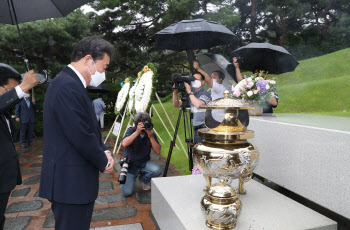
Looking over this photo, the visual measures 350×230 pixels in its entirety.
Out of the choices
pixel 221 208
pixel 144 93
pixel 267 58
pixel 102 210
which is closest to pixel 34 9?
pixel 102 210

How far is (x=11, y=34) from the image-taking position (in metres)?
8.60

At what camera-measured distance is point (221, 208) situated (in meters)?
1.68

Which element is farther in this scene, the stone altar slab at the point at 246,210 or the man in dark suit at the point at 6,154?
the man in dark suit at the point at 6,154

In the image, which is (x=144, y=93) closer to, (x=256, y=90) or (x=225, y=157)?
(x=256, y=90)

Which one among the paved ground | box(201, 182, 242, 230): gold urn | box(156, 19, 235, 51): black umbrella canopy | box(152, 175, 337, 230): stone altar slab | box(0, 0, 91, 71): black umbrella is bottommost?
the paved ground

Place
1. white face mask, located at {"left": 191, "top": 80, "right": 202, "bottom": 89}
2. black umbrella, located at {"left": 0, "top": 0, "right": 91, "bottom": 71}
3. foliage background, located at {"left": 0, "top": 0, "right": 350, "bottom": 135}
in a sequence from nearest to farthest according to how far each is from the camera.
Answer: black umbrella, located at {"left": 0, "top": 0, "right": 91, "bottom": 71}, white face mask, located at {"left": 191, "top": 80, "right": 202, "bottom": 89}, foliage background, located at {"left": 0, "top": 0, "right": 350, "bottom": 135}

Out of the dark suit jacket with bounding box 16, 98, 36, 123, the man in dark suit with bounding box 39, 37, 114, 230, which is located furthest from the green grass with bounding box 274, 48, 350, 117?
the dark suit jacket with bounding box 16, 98, 36, 123

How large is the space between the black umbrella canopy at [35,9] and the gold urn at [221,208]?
2192 millimetres

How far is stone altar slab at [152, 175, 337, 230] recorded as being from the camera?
1.78 m

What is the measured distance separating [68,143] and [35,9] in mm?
1609

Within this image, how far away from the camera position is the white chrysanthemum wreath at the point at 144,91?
487 cm

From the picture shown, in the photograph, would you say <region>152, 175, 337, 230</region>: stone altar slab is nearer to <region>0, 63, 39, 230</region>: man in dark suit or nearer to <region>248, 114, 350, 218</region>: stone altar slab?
<region>248, 114, 350, 218</region>: stone altar slab

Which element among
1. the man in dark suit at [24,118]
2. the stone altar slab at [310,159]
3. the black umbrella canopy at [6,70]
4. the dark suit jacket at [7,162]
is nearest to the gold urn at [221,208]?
the stone altar slab at [310,159]

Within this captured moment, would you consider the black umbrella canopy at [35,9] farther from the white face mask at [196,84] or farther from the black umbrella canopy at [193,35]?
the black umbrella canopy at [193,35]
